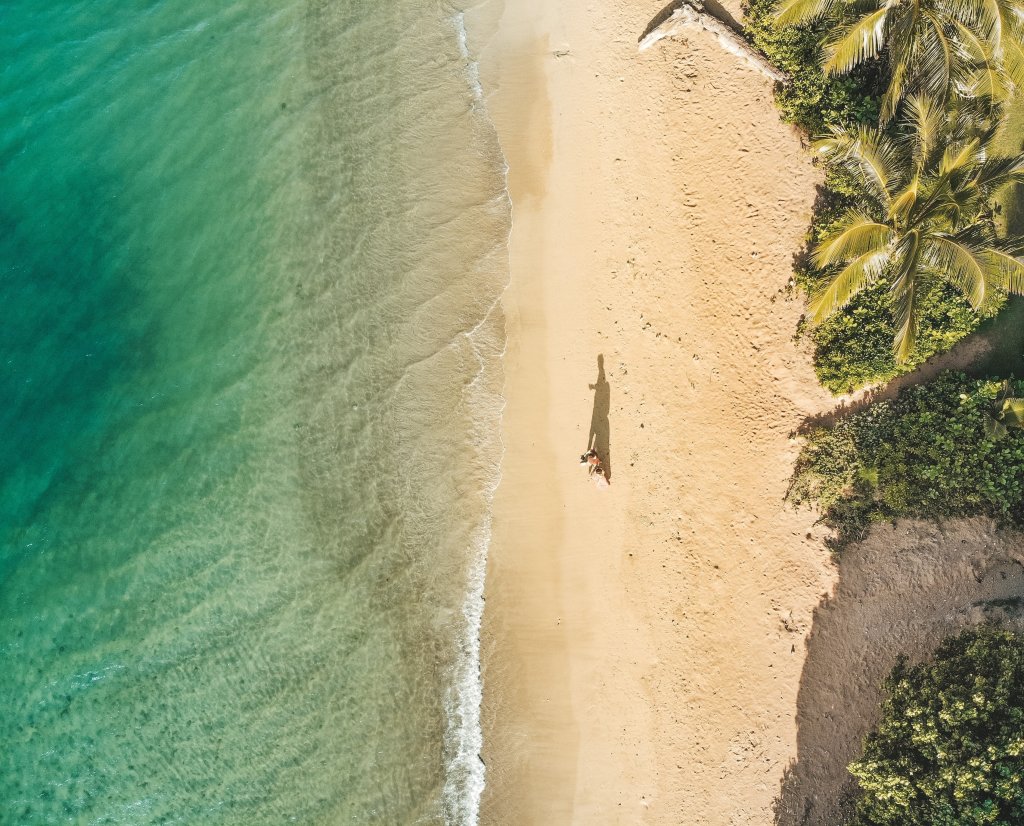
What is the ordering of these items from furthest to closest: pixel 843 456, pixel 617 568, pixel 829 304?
pixel 617 568
pixel 843 456
pixel 829 304

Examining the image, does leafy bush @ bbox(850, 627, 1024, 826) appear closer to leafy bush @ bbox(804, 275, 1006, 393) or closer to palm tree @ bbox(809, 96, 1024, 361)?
leafy bush @ bbox(804, 275, 1006, 393)

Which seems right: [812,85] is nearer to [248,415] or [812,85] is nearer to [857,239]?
[857,239]

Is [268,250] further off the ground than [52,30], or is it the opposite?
[52,30]

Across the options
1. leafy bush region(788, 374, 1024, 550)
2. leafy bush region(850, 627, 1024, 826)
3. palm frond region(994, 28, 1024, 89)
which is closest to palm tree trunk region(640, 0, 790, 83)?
palm frond region(994, 28, 1024, 89)

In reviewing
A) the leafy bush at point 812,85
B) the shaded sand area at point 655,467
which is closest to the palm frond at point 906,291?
the shaded sand area at point 655,467

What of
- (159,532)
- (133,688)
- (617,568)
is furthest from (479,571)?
(133,688)

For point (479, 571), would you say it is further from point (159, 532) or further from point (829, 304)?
point (829, 304)

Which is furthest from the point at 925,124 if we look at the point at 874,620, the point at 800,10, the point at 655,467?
the point at 874,620
